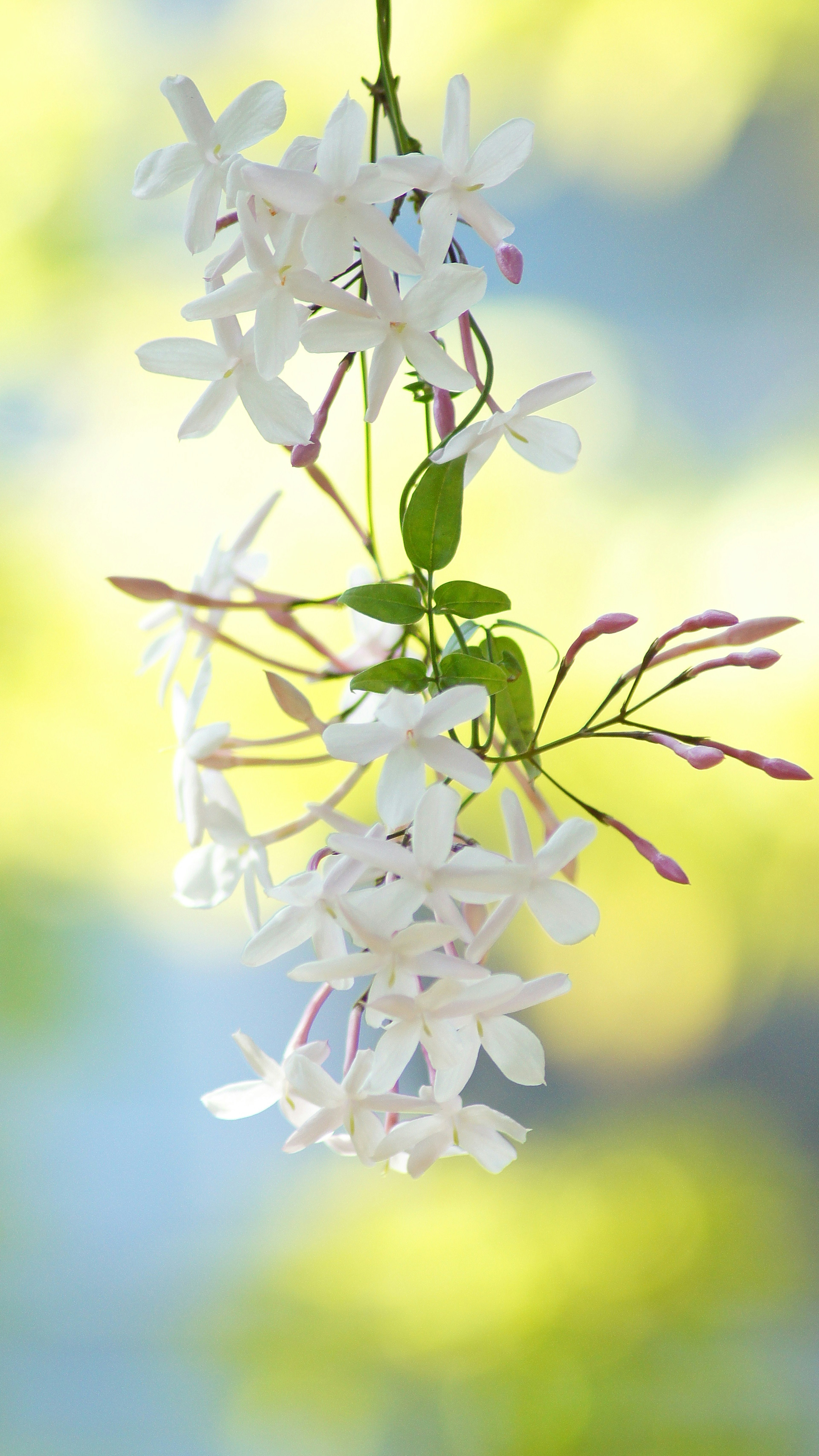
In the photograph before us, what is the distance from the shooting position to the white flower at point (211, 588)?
2.02 feet

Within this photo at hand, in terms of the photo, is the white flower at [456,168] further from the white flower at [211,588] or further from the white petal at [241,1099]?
the white petal at [241,1099]

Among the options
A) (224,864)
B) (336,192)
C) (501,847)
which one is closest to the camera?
(336,192)

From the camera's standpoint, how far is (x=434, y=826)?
40 cm

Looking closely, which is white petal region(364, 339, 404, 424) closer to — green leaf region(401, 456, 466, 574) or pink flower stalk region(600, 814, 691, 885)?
green leaf region(401, 456, 466, 574)

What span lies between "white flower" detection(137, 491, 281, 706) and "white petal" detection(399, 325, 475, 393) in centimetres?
20

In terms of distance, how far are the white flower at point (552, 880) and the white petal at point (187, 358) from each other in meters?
0.23

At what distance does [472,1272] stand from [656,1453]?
1.19 ft

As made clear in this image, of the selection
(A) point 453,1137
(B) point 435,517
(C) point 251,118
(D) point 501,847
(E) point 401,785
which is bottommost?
(A) point 453,1137

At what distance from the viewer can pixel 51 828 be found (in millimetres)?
1459

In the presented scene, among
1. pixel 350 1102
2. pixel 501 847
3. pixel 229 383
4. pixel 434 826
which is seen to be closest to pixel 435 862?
pixel 434 826

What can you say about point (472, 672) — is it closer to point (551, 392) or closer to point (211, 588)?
point (551, 392)

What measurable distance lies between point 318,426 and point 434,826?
0.20m

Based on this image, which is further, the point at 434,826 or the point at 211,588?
the point at 211,588

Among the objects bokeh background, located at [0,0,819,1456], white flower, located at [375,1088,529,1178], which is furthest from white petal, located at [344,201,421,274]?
bokeh background, located at [0,0,819,1456]
